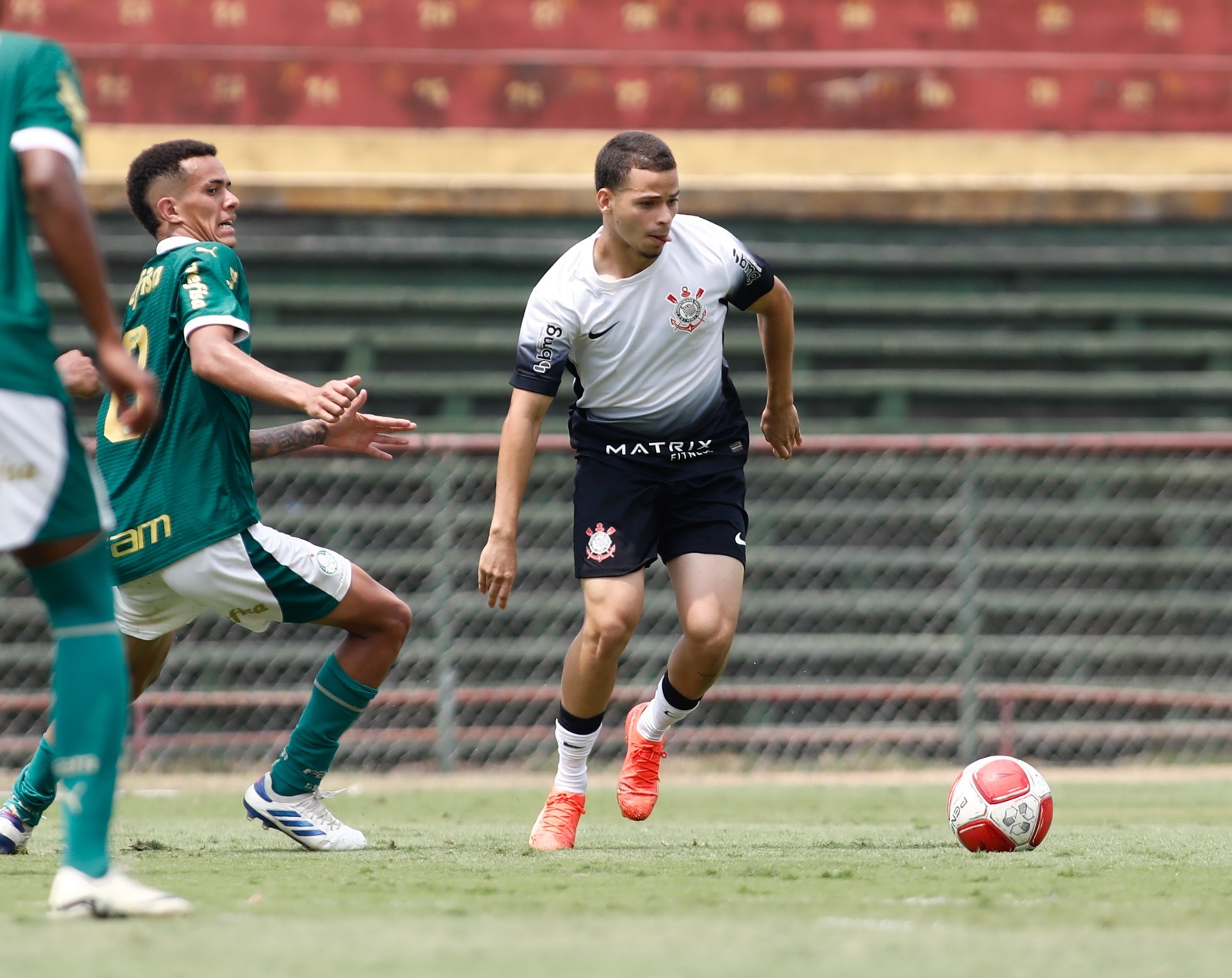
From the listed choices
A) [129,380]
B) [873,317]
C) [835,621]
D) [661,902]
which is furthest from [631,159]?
[873,317]

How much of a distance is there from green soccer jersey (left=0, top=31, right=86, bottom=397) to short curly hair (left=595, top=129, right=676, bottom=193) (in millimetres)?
2114

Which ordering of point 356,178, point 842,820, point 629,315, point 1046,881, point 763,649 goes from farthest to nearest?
point 356,178 → point 763,649 → point 842,820 → point 629,315 → point 1046,881

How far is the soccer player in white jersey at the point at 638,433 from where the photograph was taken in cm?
552

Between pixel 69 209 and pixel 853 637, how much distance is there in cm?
802

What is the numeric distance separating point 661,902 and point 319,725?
184cm

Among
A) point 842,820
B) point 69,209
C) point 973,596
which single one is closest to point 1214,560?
point 973,596

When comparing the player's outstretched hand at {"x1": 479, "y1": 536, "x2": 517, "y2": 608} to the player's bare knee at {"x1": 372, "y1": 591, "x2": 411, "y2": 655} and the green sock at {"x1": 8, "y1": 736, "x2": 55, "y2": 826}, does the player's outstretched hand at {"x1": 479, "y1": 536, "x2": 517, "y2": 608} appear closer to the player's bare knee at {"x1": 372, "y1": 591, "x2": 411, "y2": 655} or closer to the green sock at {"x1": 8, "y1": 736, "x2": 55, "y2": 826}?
the player's bare knee at {"x1": 372, "y1": 591, "x2": 411, "y2": 655}

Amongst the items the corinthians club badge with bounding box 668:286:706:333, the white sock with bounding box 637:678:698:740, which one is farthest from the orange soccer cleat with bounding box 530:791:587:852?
the corinthians club badge with bounding box 668:286:706:333

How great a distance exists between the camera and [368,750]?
10.3m

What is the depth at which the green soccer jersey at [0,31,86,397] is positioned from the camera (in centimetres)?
359

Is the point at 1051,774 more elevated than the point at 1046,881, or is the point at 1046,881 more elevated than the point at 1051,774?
the point at 1046,881

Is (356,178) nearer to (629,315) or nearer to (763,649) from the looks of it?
(763,649)

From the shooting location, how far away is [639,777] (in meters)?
5.95

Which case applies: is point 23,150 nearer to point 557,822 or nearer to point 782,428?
point 557,822
